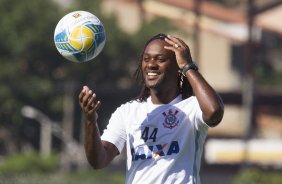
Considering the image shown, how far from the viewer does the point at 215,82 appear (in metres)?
61.3

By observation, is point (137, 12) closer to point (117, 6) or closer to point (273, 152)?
point (117, 6)

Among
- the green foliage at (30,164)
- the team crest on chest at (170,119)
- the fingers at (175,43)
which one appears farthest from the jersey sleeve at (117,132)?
the green foliage at (30,164)

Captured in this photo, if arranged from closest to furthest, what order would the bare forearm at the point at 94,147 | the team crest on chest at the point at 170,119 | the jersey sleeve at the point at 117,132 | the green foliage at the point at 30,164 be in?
the bare forearm at the point at 94,147 → the team crest on chest at the point at 170,119 → the jersey sleeve at the point at 117,132 → the green foliage at the point at 30,164

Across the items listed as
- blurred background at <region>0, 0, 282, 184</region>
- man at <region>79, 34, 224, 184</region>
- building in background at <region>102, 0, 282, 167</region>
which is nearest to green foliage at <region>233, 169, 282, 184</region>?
building in background at <region>102, 0, 282, 167</region>

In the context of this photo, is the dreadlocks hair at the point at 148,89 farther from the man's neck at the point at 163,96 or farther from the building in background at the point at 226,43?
the building in background at the point at 226,43

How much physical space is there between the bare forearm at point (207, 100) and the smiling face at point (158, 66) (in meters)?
0.23

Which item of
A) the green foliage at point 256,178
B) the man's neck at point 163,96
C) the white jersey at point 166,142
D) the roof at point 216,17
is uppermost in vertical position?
the man's neck at point 163,96

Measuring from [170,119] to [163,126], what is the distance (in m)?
0.07

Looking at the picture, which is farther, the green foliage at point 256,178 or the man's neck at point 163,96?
the green foliage at point 256,178

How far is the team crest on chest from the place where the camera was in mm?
7988

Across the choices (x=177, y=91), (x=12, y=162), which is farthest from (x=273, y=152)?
(x=177, y=91)

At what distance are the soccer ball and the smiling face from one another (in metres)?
0.88

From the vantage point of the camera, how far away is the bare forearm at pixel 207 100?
25.0ft

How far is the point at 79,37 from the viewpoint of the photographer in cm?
877
